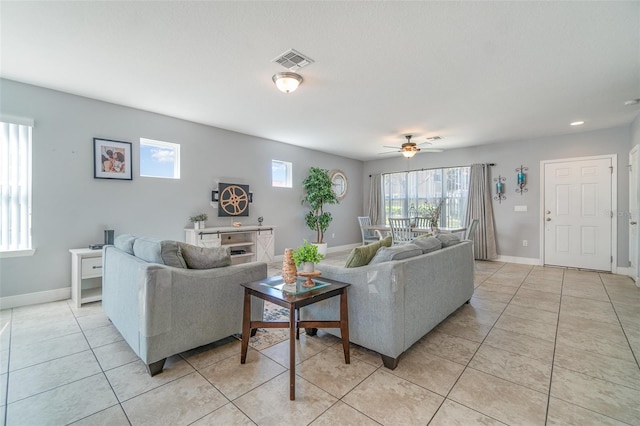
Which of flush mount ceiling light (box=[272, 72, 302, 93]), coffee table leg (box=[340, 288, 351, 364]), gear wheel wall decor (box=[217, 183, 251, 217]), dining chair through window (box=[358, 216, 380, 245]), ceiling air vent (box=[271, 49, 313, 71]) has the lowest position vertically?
coffee table leg (box=[340, 288, 351, 364])

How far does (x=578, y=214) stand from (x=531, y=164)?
4.06 feet

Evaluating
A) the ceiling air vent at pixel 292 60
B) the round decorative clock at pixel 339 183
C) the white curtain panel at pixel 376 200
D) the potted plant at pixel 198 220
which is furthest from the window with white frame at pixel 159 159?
the white curtain panel at pixel 376 200

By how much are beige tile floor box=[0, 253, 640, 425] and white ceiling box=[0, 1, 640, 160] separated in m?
2.56

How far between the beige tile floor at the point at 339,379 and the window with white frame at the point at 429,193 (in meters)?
3.92

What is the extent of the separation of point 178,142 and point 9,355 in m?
3.27

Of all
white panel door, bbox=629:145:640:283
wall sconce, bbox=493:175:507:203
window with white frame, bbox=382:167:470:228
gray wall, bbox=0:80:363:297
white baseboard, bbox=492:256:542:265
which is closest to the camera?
gray wall, bbox=0:80:363:297

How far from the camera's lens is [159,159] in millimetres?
4465

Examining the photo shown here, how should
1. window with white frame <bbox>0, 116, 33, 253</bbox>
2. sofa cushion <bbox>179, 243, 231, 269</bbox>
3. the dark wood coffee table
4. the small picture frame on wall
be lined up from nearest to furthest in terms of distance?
the dark wood coffee table < sofa cushion <bbox>179, 243, 231, 269</bbox> < window with white frame <bbox>0, 116, 33, 253</bbox> < the small picture frame on wall

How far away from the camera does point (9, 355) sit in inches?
86.8

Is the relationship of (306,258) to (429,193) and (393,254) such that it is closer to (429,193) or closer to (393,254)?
(393,254)

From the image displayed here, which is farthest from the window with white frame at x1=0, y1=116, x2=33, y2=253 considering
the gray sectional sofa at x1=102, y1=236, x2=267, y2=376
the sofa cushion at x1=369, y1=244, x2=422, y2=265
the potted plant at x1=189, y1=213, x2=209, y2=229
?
the sofa cushion at x1=369, y1=244, x2=422, y2=265

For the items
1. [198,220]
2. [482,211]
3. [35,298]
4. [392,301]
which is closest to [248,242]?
[198,220]

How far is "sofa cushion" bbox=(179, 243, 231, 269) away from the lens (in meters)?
2.29

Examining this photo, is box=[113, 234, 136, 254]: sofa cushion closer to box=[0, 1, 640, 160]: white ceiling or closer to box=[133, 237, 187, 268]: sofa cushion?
box=[133, 237, 187, 268]: sofa cushion
